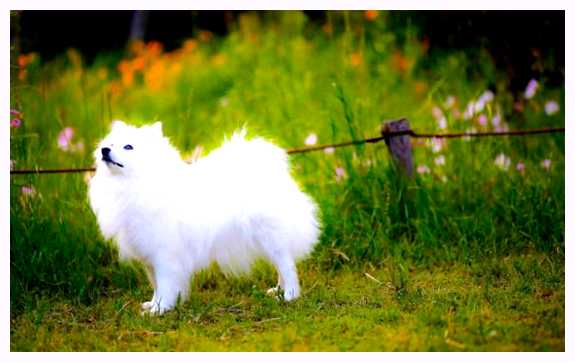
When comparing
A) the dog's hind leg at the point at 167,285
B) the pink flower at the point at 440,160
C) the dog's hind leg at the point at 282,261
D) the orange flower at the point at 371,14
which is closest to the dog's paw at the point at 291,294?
the dog's hind leg at the point at 282,261

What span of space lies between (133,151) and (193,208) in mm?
495

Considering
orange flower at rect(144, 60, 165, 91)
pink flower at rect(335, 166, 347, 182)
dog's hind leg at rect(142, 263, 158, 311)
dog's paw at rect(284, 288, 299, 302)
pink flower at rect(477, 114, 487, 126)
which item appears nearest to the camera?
dog's hind leg at rect(142, 263, 158, 311)

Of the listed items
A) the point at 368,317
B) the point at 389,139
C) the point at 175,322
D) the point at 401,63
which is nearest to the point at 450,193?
the point at 389,139

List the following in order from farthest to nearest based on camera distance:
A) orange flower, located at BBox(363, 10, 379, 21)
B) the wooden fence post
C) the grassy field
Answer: orange flower, located at BBox(363, 10, 379, 21) → the wooden fence post → the grassy field

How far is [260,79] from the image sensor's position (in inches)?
329

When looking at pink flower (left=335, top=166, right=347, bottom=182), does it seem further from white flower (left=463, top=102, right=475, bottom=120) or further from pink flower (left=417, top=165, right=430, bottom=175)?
white flower (left=463, top=102, right=475, bottom=120)

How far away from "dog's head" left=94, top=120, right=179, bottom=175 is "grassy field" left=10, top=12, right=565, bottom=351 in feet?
2.94

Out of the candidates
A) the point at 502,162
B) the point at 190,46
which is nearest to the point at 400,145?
the point at 502,162

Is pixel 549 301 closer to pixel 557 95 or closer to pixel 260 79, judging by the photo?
pixel 557 95

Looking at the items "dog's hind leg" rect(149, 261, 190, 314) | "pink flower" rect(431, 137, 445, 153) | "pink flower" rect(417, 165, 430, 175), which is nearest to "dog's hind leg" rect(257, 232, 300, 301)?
"dog's hind leg" rect(149, 261, 190, 314)

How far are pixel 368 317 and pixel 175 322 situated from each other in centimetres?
112

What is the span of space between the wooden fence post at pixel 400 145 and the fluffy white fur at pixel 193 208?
1.28m

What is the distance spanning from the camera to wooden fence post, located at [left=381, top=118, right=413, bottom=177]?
5.65 m

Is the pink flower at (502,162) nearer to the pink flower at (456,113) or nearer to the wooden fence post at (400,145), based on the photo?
the pink flower at (456,113)
